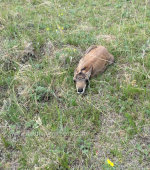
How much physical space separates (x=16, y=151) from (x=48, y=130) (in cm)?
52

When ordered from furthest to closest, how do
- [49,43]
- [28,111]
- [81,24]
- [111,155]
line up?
1. [81,24]
2. [49,43]
3. [28,111]
4. [111,155]

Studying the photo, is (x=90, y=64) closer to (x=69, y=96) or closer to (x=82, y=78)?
(x=82, y=78)

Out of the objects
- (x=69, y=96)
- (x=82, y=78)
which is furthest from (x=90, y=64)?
(x=69, y=96)

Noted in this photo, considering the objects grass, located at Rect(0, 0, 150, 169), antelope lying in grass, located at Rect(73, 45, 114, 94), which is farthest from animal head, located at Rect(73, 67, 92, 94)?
→ grass, located at Rect(0, 0, 150, 169)

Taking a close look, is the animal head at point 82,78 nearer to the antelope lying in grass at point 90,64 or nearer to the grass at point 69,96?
the antelope lying in grass at point 90,64

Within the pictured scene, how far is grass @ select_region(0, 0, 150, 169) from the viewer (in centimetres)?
331

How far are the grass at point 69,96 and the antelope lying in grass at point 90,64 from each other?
13cm

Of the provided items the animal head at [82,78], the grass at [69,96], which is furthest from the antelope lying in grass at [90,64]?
the grass at [69,96]

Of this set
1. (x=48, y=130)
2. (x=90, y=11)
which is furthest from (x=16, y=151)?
(x=90, y=11)

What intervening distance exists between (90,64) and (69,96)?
31.1 inches

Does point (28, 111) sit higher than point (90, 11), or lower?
lower

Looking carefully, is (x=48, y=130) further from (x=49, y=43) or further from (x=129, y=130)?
(x=49, y=43)

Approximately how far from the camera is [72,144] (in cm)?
342

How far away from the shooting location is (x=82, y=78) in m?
4.30
